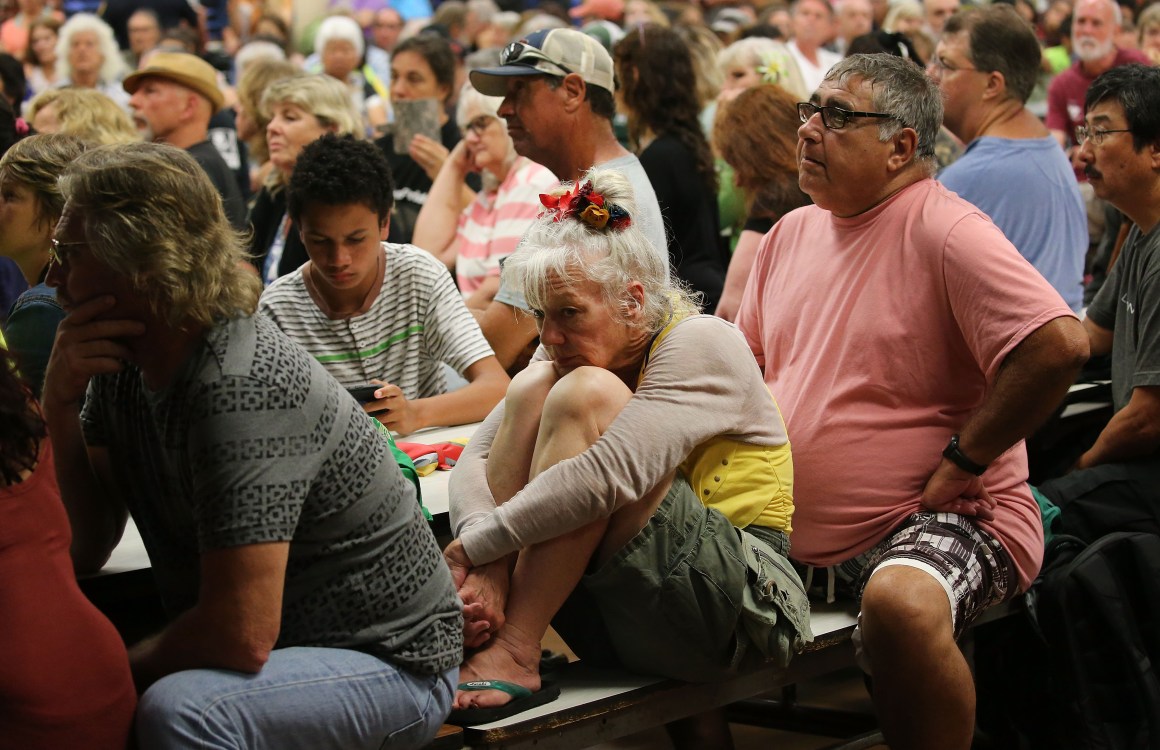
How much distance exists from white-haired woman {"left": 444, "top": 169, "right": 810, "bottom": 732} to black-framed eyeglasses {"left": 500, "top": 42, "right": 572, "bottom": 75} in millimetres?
1254

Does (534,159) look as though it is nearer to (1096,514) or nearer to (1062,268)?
(1062,268)

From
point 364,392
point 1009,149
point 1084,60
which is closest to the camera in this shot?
point 364,392

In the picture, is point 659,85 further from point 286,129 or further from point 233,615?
point 233,615

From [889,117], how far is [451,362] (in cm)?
122

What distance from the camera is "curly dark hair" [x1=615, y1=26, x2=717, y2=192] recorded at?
491cm

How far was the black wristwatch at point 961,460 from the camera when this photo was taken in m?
2.63

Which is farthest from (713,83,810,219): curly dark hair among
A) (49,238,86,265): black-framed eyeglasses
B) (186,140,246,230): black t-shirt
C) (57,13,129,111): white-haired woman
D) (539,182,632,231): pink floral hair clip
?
(57,13,129,111): white-haired woman

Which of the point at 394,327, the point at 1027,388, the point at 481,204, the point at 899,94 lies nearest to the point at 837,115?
the point at 899,94

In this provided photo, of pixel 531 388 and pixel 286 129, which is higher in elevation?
pixel 286 129

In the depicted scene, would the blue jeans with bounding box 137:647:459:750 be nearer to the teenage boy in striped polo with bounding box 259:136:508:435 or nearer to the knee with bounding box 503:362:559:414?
the knee with bounding box 503:362:559:414

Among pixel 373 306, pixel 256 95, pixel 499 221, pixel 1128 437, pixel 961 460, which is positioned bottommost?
pixel 1128 437

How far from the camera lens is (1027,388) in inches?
102

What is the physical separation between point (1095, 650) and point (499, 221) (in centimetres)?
238

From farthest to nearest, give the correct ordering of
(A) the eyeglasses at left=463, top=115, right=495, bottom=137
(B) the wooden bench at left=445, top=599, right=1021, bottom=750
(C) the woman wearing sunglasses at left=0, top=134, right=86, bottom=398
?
(A) the eyeglasses at left=463, top=115, right=495, bottom=137
(C) the woman wearing sunglasses at left=0, top=134, right=86, bottom=398
(B) the wooden bench at left=445, top=599, right=1021, bottom=750
